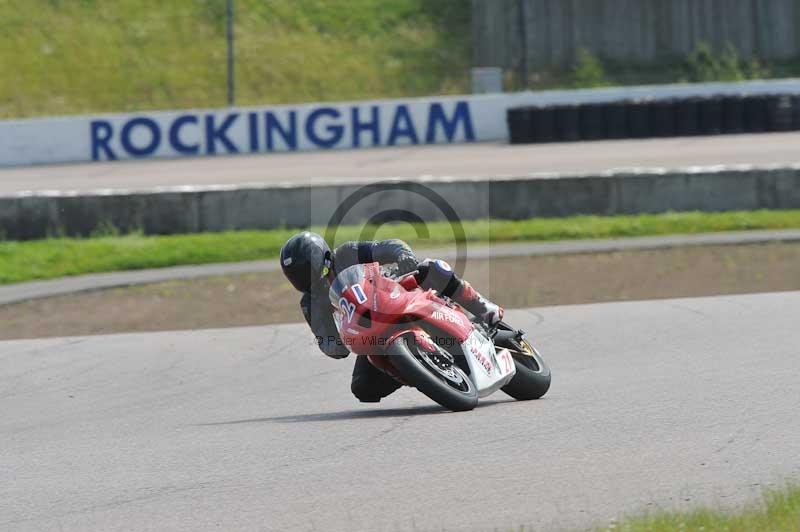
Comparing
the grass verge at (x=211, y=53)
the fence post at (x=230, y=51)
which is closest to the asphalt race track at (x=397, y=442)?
the fence post at (x=230, y=51)

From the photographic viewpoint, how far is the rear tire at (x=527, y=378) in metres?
8.17

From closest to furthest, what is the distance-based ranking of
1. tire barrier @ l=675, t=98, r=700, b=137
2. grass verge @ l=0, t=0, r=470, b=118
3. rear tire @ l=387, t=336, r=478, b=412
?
rear tire @ l=387, t=336, r=478, b=412, tire barrier @ l=675, t=98, r=700, b=137, grass verge @ l=0, t=0, r=470, b=118

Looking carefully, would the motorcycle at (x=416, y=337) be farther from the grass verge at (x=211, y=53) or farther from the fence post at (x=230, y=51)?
the grass verge at (x=211, y=53)

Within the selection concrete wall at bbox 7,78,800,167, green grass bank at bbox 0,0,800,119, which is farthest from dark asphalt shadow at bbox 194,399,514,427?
green grass bank at bbox 0,0,800,119

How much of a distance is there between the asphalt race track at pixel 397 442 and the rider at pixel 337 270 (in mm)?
593

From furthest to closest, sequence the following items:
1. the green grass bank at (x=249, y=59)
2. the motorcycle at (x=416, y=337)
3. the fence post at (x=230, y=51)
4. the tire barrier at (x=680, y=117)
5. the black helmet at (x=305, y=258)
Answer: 1. the green grass bank at (x=249, y=59)
2. the fence post at (x=230, y=51)
3. the tire barrier at (x=680, y=117)
4. the black helmet at (x=305, y=258)
5. the motorcycle at (x=416, y=337)

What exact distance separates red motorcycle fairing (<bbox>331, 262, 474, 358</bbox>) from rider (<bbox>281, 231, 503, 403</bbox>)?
0.43 ft

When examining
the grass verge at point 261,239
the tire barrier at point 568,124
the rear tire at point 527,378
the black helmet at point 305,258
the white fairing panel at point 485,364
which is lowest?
the grass verge at point 261,239

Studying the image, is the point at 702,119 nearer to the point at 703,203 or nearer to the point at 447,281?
the point at 703,203

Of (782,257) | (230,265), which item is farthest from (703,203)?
(230,265)

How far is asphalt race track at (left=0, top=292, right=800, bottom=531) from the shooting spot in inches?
222

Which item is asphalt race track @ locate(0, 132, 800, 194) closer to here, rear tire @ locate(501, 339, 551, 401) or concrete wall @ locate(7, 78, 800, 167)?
concrete wall @ locate(7, 78, 800, 167)

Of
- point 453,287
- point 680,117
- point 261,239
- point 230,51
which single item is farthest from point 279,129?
point 453,287

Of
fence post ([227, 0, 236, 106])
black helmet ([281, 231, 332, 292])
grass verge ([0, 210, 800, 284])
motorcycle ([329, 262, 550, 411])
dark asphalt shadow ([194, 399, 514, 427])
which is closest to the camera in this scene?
motorcycle ([329, 262, 550, 411])
